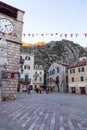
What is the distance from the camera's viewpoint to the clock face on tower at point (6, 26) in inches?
603

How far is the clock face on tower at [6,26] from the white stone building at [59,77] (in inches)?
1257

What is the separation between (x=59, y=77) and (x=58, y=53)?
29.0 m

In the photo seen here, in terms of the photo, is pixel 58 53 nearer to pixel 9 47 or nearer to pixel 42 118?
pixel 9 47

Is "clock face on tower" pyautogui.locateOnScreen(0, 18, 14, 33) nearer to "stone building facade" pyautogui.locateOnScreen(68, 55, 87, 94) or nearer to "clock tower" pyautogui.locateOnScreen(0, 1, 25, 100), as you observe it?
"clock tower" pyautogui.locateOnScreen(0, 1, 25, 100)

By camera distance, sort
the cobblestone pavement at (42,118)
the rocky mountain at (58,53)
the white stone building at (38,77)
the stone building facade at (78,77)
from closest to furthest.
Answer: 1. the cobblestone pavement at (42,118)
2. the stone building facade at (78,77)
3. the white stone building at (38,77)
4. the rocky mountain at (58,53)

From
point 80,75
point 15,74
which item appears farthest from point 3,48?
point 80,75

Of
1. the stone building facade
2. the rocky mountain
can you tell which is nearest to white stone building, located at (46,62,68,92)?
the stone building facade

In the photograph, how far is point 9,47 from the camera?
Answer: 15.9 meters

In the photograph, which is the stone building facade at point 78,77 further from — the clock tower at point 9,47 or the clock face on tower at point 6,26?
the clock face on tower at point 6,26

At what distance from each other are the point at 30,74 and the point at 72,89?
46.2 feet

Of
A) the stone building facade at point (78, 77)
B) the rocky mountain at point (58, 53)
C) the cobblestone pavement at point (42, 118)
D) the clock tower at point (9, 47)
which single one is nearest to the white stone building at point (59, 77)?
the stone building facade at point (78, 77)

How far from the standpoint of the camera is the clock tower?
15.1 meters

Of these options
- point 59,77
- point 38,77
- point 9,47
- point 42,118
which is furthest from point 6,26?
point 38,77

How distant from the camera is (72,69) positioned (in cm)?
4334
